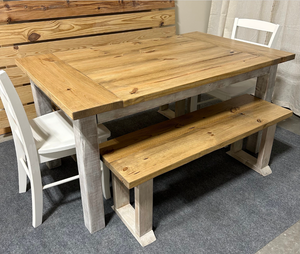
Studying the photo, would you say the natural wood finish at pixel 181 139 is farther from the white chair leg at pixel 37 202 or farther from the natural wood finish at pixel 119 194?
the white chair leg at pixel 37 202

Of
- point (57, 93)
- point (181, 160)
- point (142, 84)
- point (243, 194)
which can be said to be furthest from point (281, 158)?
point (57, 93)

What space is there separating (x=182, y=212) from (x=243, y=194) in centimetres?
43

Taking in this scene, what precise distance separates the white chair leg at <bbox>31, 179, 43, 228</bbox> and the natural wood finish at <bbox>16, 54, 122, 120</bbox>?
52 centimetres

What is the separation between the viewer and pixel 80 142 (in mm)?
1328

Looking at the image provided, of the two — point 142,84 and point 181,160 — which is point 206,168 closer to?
point 181,160

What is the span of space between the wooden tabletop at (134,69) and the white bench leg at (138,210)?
17.7 inches

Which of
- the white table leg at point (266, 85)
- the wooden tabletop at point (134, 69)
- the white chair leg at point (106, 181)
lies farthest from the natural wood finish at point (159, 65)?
the white chair leg at point (106, 181)

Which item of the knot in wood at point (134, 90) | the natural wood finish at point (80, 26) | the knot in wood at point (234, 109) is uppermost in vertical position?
the natural wood finish at point (80, 26)

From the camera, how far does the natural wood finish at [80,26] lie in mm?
2229

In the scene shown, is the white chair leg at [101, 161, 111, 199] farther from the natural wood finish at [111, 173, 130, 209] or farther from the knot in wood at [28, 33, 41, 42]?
the knot in wood at [28, 33, 41, 42]

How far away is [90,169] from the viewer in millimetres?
1409

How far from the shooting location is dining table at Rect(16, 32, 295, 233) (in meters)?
1.30

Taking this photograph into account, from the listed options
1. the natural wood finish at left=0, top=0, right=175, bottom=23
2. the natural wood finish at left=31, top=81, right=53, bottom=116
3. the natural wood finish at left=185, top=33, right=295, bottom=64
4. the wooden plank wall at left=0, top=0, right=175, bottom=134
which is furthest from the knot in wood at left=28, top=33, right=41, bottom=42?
the natural wood finish at left=185, top=33, right=295, bottom=64

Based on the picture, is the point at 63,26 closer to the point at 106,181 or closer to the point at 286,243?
the point at 106,181
